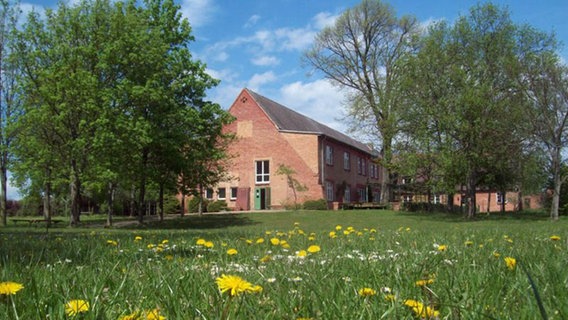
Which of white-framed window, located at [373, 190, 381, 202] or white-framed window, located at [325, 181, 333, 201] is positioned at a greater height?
white-framed window, located at [325, 181, 333, 201]

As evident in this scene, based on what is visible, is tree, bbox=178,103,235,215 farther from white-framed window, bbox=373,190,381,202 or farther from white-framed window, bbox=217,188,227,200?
white-framed window, bbox=373,190,381,202

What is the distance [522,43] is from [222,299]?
117 feet

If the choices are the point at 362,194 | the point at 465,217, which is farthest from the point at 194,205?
the point at 465,217

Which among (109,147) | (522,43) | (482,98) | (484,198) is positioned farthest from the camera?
(484,198)

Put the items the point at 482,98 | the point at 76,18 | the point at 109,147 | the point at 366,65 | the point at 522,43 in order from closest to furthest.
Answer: the point at 109,147
the point at 76,18
the point at 482,98
the point at 522,43
the point at 366,65

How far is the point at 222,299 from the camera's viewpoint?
2340mm

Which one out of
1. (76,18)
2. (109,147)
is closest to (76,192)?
(109,147)

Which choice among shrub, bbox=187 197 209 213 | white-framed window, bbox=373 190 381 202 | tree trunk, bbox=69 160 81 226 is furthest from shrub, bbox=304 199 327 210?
tree trunk, bbox=69 160 81 226

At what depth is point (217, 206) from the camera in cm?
4678

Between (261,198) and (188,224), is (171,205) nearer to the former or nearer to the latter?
(261,198)

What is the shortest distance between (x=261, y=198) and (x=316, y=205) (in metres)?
6.53

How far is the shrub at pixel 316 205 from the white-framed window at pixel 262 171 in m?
5.68

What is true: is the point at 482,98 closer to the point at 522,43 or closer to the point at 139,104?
the point at 522,43

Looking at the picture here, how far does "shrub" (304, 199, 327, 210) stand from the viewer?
42.9 metres
